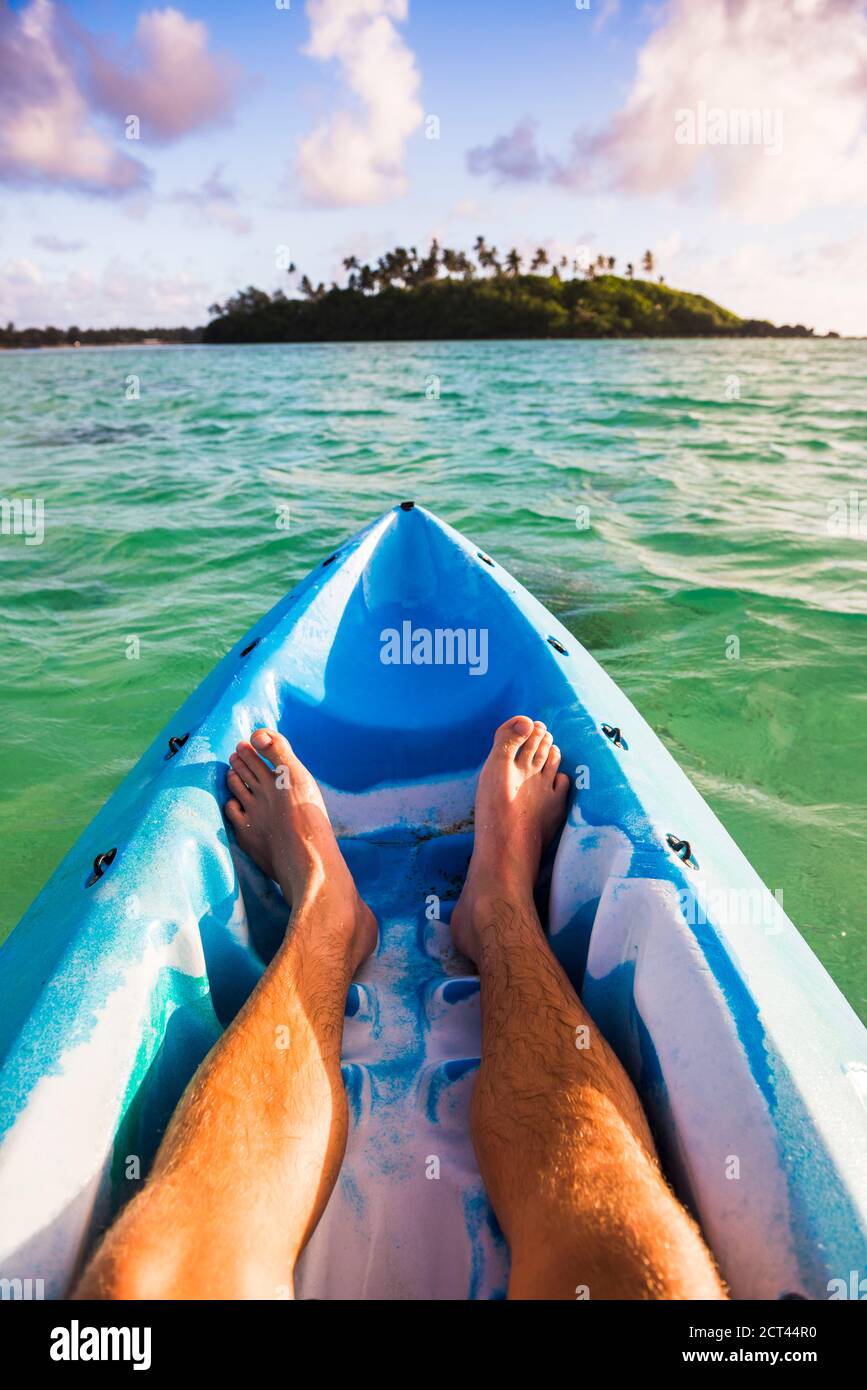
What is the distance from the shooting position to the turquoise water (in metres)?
3.30

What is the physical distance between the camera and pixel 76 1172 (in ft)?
3.92

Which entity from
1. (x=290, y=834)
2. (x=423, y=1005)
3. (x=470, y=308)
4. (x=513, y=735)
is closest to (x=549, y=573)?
(x=513, y=735)

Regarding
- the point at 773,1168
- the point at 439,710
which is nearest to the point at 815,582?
the point at 439,710

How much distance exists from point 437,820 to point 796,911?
1.24 metres

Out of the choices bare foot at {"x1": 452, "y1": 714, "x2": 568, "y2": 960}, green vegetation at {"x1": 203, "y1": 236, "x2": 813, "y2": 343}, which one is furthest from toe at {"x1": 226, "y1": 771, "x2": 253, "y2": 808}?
green vegetation at {"x1": 203, "y1": 236, "x2": 813, "y2": 343}

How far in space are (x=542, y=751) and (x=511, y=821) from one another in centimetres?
24

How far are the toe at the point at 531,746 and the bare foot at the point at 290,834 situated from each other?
542 mm

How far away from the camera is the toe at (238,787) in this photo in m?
2.08

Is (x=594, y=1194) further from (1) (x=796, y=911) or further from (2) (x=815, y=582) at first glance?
(2) (x=815, y=582)

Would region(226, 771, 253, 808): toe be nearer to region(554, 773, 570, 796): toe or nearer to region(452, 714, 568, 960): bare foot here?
region(452, 714, 568, 960): bare foot

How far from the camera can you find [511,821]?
2057 millimetres

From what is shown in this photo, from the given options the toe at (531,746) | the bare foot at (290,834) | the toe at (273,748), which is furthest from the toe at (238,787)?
the toe at (531,746)
